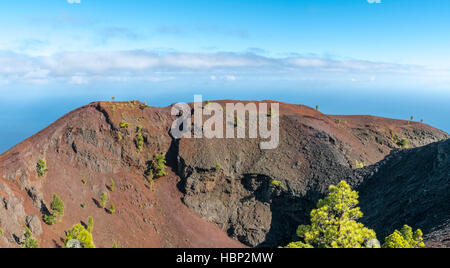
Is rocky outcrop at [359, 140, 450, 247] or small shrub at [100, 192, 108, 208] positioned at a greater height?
rocky outcrop at [359, 140, 450, 247]

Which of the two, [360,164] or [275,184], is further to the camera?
[360,164]

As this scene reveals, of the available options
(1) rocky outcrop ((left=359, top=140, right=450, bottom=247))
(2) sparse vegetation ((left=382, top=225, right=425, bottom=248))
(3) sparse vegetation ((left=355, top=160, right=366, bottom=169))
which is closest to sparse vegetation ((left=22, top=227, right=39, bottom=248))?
(2) sparse vegetation ((left=382, top=225, right=425, bottom=248))

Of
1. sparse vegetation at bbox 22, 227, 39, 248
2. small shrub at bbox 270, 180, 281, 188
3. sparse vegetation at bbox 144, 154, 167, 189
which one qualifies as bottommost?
sparse vegetation at bbox 22, 227, 39, 248

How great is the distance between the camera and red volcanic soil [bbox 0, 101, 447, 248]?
23.8 m

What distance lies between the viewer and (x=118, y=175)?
30.8m

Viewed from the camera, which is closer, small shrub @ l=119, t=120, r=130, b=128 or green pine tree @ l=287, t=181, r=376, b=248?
green pine tree @ l=287, t=181, r=376, b=248

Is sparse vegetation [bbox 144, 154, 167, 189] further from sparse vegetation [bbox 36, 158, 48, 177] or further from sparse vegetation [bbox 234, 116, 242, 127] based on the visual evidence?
sparse vegetation [bbox 234, 116, 242, 127]

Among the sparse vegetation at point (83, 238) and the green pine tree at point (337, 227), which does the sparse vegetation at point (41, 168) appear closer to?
the sparse vegetation at point (83, 238)

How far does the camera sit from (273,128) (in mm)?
37250

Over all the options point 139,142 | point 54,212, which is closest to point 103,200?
point 54,212

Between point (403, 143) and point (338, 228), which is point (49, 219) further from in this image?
point (403, 143)
